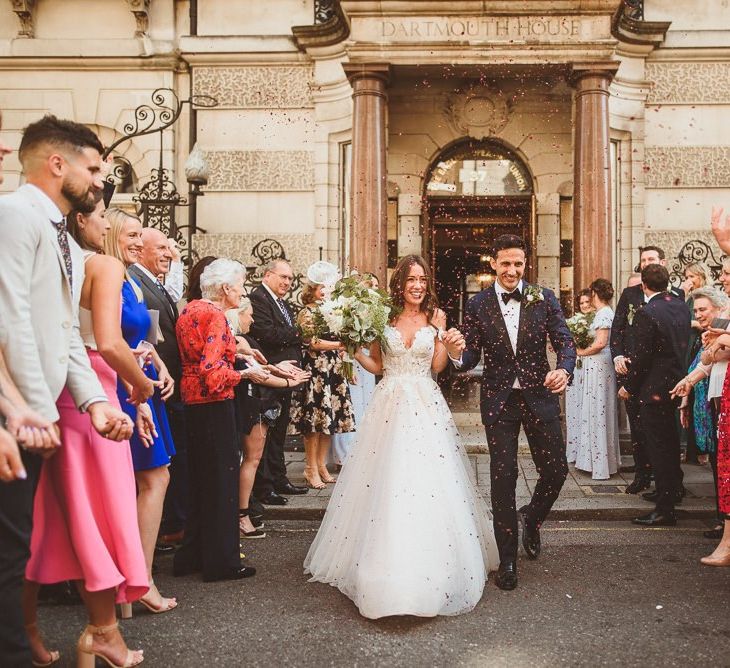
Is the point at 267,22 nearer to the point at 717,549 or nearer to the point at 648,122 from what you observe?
the point at 648,122

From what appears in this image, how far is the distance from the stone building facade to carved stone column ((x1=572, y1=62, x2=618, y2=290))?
0.64 metres

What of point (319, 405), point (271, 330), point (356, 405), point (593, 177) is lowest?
point (356, 405)

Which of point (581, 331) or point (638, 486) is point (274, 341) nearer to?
point (581, 331)

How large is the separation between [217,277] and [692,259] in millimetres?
9378

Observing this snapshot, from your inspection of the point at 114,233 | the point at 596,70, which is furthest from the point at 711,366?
the point at 596,70

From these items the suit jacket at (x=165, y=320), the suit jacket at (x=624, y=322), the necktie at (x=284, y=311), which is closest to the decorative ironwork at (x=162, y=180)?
the necktie at (x=284, y=311)

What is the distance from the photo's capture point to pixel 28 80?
12.7 metres

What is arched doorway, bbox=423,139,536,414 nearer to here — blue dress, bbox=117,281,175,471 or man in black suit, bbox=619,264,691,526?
man in black suit, bbox=619,264,691,526

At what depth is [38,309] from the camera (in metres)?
2.95

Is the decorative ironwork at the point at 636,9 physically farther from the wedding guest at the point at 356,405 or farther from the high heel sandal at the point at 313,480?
the high heel sandal at the point at 313,480

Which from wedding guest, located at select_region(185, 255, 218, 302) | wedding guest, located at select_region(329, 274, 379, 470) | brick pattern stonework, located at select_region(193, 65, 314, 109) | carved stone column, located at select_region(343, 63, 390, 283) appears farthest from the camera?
brick pattern stonework, located at select_region(193, 65, 314, 109)

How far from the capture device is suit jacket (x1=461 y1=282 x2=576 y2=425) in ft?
16.5

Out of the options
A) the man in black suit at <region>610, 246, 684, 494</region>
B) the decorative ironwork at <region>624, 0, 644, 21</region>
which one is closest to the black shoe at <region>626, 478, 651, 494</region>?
the man in black suit at <region>610, 246, 684, 494</region>

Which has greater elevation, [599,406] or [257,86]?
[257,86]
